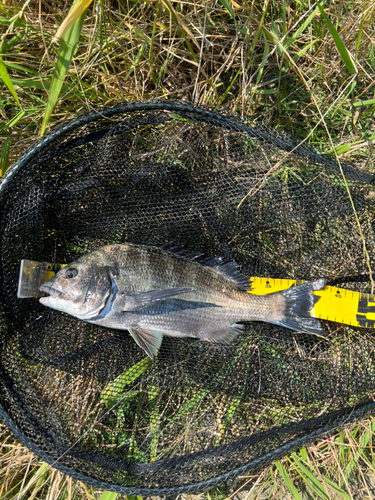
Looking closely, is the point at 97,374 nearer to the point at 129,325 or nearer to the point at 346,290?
the point at 129,325

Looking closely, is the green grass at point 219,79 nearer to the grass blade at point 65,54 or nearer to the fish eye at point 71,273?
the grass blade at point 65,54

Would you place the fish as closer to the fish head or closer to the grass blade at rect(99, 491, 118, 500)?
the fish head

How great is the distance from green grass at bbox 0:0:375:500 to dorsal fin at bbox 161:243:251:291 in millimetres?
972

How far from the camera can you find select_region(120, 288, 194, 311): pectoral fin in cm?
249

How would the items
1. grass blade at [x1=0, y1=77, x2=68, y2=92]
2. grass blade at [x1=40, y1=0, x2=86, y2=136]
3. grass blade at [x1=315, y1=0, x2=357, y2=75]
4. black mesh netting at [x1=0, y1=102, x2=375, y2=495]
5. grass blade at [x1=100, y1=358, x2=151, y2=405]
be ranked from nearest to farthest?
grass blade at [x1=40, y1=0, x2=86, y2=136], grass blade at [x1=315, y1=0, x2=357, y2=75], black mesh netting at [x1=0, y1=102, x2=375, y2=495], grass blade at [x1=100, y1=358, x2=151, y2=405], grass blade at [x1=0, y1=77, x2=68, y2=92]

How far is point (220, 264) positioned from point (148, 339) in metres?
0.84

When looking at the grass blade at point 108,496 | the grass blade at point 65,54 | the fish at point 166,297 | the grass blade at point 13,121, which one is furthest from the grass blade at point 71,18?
the grass blade at point 108,496

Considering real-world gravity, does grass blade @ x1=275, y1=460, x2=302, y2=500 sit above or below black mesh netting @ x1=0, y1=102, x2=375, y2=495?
below

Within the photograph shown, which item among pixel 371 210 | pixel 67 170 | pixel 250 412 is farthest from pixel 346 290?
pixel 67 170

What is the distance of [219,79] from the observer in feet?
10.3

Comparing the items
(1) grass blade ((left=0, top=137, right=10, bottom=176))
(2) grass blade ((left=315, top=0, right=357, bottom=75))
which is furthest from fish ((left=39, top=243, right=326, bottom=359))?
(2) grass blade ((left=315, top=0, right=357, bottom=75))

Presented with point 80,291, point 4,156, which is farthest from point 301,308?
point 4,156

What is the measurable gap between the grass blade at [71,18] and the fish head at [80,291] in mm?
1470

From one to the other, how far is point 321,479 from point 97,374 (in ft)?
6.86
